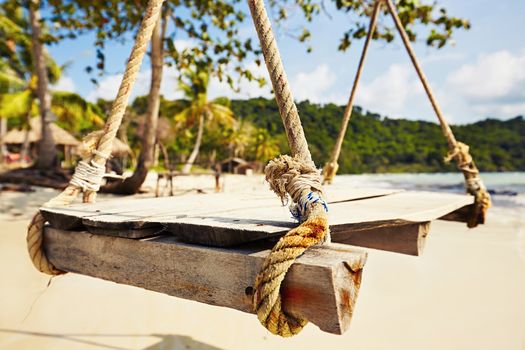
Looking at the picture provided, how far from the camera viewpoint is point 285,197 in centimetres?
101

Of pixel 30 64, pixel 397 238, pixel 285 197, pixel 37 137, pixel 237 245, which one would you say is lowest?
pixel 397 238

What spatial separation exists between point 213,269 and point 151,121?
647cm

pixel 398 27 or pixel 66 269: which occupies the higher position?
pixel 398 27

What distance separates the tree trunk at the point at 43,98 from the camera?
871 cm

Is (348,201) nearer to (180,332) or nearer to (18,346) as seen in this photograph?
(180,332)

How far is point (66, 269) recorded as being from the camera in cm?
133

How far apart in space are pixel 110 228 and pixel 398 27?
272 centimetres

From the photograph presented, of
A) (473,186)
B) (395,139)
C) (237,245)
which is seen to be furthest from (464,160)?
(395,139)

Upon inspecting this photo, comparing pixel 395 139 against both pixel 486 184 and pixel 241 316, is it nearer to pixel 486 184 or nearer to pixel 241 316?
pixel 486 184

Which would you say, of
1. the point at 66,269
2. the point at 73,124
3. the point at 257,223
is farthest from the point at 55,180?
the point at 73,124

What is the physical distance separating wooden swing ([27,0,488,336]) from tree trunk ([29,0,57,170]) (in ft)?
28.3

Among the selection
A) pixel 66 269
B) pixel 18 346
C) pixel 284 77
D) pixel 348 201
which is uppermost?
pixel 284 77

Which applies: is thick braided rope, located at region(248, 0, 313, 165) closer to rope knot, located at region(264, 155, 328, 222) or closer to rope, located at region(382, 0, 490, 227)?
rope knot, located at region(264, 155, 328, 222)

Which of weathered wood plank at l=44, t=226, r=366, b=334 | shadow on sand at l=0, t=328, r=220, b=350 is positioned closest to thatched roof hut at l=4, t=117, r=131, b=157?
shadow on sand at l=0, t=328, r=220, b=350
